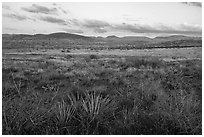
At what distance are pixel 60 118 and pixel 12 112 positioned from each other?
882 millimetres

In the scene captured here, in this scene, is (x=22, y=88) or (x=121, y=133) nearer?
(x=121, y=133)

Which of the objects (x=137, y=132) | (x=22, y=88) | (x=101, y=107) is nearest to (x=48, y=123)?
(x=101, y=107)

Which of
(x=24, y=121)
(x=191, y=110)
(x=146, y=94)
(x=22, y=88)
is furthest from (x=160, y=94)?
(x=22, y=88)

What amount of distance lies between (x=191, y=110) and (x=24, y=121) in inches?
123

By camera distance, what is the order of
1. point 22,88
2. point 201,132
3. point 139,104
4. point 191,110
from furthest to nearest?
point 22,88
point 139,104
point 191,110
point 201,132

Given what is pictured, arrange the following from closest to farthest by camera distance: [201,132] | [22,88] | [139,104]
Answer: [201,132], [139,104], [22,88]

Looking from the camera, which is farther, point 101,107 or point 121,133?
point 101,107

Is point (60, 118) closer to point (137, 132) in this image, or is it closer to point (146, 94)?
point (137, 132)

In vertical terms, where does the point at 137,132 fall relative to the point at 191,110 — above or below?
below

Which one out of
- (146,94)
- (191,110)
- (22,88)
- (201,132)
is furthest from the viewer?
(22,88)

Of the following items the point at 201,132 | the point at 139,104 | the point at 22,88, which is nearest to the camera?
the point at 201,132

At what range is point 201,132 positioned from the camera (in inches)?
152

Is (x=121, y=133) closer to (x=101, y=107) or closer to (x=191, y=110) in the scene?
(x=101, y=107)

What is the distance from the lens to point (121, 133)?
393 cm
